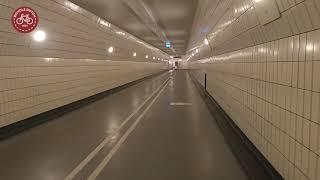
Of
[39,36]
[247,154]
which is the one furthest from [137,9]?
[247,154]

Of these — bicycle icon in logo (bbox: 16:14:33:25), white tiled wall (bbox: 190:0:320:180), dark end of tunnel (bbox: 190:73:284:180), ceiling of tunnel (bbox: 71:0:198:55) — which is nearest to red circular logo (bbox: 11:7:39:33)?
bicycle icon in logo (bbox: 16:14:33:25)

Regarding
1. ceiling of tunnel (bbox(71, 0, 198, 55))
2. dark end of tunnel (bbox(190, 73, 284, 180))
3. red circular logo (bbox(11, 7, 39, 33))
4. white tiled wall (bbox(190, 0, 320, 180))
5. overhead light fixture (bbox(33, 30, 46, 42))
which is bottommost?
dark end of tunnel (bbox(190, 73, 284, 180))

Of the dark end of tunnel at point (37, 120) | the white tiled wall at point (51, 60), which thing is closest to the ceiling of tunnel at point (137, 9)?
the white tiled wall at point (51, 60)

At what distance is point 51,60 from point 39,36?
46.4 inches

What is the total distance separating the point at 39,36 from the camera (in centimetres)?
945

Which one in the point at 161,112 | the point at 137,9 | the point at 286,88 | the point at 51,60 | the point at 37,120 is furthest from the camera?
the point at 137,9

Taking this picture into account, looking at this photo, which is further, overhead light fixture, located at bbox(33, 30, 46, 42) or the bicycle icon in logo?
overhead light fixture, located at bbox(33, 30, 46, 42)

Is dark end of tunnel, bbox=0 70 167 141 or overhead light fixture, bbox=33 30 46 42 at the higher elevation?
overhead light fixture, bbox=33 30 46 42

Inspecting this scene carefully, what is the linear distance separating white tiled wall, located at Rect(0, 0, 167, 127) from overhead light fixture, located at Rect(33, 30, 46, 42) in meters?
0.14

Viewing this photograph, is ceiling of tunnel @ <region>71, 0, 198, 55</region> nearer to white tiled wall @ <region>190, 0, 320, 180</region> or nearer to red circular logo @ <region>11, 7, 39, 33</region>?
red circular logo @ <region>11, 7, 39, 33</region>

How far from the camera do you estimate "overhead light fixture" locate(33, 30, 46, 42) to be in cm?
922

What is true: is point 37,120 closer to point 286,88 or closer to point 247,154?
point 247,154

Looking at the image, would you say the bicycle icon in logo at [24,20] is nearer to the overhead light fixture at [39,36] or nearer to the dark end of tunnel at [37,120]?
the overhead light fixture at [39,36]

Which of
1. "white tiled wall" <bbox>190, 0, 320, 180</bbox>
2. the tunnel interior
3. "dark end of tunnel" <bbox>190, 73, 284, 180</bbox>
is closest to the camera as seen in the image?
"white tiled wall" <bbox>190, 0, 320, 180</bbox>
